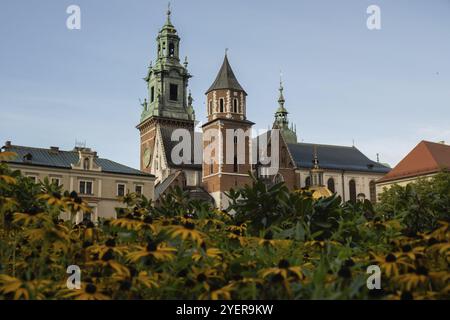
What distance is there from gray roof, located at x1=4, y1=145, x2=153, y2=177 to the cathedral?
10.3 metres

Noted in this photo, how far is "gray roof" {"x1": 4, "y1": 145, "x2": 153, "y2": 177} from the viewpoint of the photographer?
44188 mm

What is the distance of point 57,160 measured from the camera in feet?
151

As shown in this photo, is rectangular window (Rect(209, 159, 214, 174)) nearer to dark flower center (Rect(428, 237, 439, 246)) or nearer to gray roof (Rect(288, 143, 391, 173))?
gray roof (Rect(288, 143, 391, 173))

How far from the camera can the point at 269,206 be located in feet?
22.0

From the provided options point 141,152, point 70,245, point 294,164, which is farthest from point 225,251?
point 141,152

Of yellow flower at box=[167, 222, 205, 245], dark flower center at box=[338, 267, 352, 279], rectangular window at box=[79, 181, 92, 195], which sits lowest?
dark flower center at box=[338, 267, 352, 279]

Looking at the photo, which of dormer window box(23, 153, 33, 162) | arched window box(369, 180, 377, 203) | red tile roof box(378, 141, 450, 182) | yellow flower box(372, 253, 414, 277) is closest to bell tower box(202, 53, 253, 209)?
red tile roof box(378, 141, 450, 182)

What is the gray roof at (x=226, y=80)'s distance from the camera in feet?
204

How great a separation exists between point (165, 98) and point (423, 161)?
35.5 metres

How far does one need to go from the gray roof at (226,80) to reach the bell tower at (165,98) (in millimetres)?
11150

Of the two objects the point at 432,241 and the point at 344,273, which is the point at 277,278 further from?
the point at 432,241
